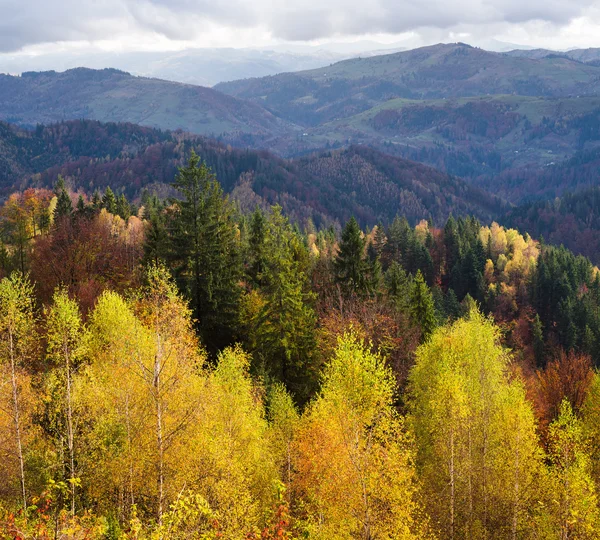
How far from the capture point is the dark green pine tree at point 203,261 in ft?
192

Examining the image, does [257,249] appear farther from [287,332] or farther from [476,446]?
[476,446]

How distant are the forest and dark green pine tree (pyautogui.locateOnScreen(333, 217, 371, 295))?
274 millimetres

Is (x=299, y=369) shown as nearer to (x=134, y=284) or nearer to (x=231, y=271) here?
(x=231, y=271)

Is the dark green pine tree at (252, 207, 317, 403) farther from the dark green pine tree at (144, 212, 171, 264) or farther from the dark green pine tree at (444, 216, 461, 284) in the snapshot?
the dark green pine tree at (444, 216, 461, 284)

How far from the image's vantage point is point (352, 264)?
70938 millimetres

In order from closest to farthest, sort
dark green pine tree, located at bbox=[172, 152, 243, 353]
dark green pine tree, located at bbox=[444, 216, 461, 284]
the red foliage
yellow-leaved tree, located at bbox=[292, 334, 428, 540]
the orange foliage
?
yellow-leaved tree, located at bbox=[292, 334, 428, 540], dark green pine tree, located at bbox=[172, 152, 243, 353], the red foliage, the orange foliage, dark green pine tree, located at bbox=[444, 216, 461, 284]

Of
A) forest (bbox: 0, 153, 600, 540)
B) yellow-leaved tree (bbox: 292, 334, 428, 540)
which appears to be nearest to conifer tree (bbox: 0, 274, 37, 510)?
forest (bbox: 0, 153, 600, 540)

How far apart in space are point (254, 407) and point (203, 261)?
21099 millimetres

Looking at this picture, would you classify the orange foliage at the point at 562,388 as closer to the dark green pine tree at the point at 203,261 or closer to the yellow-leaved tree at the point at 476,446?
the yellow-leaved tree at the point at 476,446

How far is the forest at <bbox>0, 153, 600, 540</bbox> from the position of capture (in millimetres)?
29047

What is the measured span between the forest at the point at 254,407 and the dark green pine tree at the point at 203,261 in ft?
0.72

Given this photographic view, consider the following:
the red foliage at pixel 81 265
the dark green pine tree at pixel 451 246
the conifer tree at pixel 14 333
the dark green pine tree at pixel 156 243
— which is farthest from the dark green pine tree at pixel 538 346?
the conifer tree at pixel 14 333

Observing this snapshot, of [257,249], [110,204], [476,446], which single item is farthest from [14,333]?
[110,204]

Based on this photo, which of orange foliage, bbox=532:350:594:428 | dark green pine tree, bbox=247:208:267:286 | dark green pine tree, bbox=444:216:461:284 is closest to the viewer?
dark green pine tree, bbox=247:208:267:286
